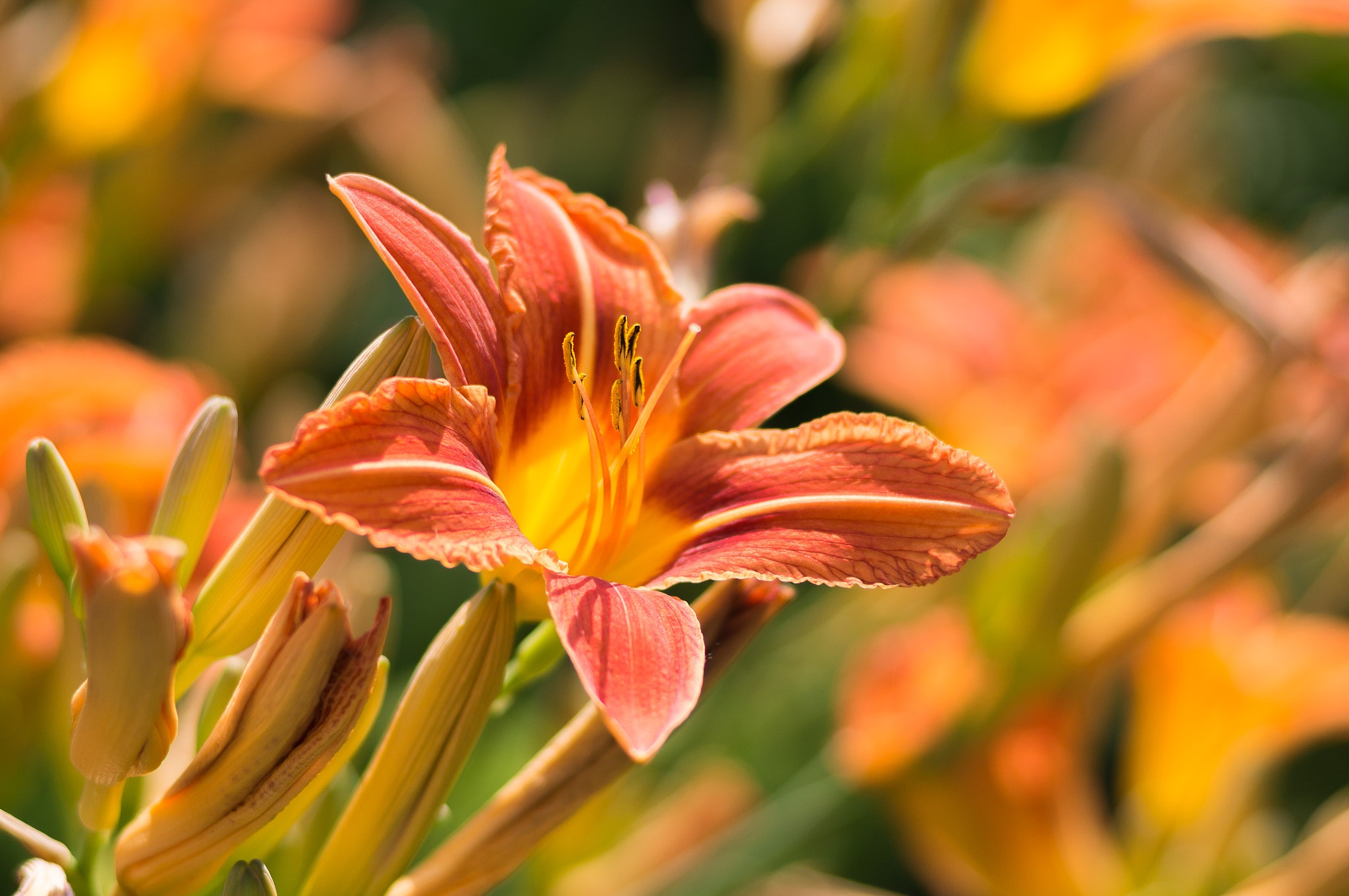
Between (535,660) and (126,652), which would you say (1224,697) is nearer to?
(535,660)

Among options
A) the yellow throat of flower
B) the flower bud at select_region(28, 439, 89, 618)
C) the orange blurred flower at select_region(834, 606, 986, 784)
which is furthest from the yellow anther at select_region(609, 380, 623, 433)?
the orange blurred flower at select_region(834, 606, 986, 784)

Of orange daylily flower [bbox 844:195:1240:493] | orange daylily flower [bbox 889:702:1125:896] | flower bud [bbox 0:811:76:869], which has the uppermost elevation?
flower bud [bbox 0:811:76:869]

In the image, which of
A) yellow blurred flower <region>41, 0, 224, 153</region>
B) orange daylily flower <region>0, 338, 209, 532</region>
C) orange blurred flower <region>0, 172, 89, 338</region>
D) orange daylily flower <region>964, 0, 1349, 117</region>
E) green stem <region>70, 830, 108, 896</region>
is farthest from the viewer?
orange blurred flower <region>0, 172, 89, 338</region>

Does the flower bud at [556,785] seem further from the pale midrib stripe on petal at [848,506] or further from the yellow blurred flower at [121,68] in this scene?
the yellow blurred flower at [121,68]

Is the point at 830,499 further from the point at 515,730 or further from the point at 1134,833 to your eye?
the point at 1134,833

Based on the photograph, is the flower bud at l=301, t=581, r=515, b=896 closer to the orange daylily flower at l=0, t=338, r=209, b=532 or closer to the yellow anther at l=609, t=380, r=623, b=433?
the yellow anther at l=609, t=380, r=623, b=433

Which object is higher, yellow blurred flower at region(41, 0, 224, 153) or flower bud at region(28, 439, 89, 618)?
yellow blurred flower at region(41, 0, 224, 153)

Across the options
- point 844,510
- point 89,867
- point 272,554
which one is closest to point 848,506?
point 844,510
